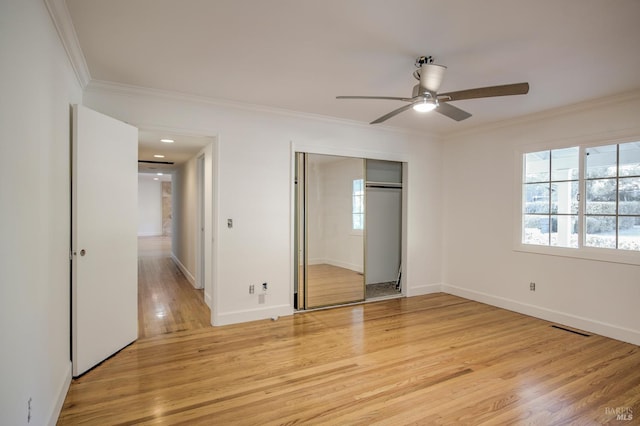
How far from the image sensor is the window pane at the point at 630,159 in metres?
3.63

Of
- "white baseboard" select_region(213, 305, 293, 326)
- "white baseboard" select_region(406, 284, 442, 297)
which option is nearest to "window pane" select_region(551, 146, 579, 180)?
"white baseboard" select_region(406, 284, 442, 297)

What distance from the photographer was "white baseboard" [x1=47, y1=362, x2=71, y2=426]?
2.13 meters

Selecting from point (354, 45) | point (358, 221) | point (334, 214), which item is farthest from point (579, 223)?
point (354, 45)

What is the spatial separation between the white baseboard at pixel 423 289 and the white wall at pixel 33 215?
4404 millimetres

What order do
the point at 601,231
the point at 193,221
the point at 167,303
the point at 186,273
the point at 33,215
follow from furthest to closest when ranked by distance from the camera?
the point at 186,273 → the point at 193,221 → the point at 167,303 → the point at 601,231 → the point at 33,215

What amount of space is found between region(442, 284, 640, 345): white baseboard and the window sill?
71cm

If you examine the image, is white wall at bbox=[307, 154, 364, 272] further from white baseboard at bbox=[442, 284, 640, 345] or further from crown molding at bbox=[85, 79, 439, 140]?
white baseboard at bbox=[442, 284, 640, 345]

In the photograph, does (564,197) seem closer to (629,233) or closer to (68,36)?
(629,233)

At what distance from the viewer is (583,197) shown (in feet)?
13.2

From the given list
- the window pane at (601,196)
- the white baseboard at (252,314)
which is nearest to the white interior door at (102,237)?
the white baseboard at (252,314)

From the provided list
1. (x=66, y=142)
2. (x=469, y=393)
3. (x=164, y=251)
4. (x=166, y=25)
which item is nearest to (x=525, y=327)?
(x=469, y=393)

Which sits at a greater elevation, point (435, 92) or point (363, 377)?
point (435, 92)

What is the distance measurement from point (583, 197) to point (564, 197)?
0.22m

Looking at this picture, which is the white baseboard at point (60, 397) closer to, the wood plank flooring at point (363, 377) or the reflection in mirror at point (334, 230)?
the wood plank flooring at point (363, 377)
